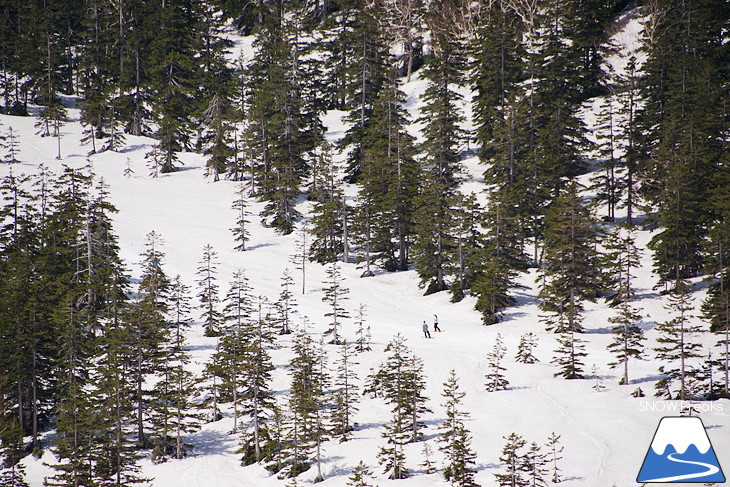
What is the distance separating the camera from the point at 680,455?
12.3 meters

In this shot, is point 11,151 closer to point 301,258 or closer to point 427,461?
point 301,258

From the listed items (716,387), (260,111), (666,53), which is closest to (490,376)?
(716,387)

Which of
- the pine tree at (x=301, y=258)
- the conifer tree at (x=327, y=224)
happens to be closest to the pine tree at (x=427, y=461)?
the pine tree at (x=301, y=258)

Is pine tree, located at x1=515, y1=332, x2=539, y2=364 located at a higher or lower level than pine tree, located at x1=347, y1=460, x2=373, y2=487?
higher

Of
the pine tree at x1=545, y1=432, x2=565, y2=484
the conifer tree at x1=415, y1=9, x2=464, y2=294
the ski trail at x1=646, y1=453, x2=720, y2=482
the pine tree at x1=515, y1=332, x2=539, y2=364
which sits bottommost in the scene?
the pine tree at x1=545, y1=432, x2=565, y2=484

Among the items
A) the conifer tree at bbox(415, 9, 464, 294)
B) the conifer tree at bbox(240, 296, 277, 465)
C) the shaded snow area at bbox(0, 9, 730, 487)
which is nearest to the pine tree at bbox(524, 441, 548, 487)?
the shaded snow area at bbox(0, 9, 730, 487)

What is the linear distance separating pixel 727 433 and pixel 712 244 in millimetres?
17561

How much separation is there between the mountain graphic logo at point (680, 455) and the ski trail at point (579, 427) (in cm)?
737

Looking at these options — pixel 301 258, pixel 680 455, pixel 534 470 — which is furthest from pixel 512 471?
pixel 301 258

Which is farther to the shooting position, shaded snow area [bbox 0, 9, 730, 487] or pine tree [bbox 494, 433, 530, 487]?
shaded snow area [bbox 0, 9, 730, 487]

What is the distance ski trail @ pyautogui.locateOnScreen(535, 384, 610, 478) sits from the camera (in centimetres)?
1988

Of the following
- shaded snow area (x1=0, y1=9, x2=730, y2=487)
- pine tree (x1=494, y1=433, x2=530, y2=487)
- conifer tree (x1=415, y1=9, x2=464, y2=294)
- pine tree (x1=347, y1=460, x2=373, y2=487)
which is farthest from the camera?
conifer tree (x1=415, y1=9, x2=464, y2=294)

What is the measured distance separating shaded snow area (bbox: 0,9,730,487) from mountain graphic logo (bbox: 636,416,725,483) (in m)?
6.68
